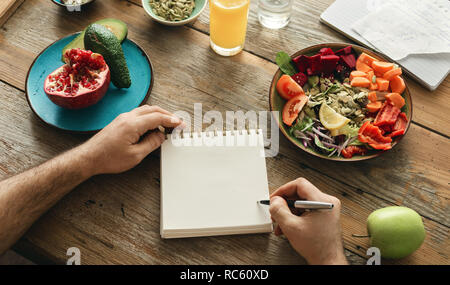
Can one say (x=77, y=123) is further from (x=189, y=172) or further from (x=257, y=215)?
(x=257, y=215)

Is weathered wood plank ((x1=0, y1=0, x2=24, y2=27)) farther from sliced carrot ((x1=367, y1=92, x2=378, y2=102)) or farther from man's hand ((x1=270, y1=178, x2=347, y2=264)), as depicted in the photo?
sliced carrot ((x1=367, y1=92, x2=378, y2=102))

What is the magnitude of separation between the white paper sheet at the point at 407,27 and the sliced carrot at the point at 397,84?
174 millimetres

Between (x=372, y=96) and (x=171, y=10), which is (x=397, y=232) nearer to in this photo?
(x=372, y=96)

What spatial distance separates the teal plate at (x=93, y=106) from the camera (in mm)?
1132

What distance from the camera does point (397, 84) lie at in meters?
1.16

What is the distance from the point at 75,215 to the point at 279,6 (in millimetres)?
995

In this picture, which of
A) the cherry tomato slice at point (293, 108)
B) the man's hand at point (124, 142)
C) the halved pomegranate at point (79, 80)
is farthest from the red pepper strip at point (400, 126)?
the halved pomegranate at point (79, 80)

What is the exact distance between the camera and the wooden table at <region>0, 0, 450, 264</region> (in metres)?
1.02

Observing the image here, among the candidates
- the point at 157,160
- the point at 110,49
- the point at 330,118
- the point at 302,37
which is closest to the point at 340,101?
the point at 330,118

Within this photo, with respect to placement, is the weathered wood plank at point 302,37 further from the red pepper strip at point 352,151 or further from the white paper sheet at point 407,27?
the red pepper strip at point 352,151

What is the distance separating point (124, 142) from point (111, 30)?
1.45ft

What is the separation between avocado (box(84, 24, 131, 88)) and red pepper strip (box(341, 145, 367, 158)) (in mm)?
709

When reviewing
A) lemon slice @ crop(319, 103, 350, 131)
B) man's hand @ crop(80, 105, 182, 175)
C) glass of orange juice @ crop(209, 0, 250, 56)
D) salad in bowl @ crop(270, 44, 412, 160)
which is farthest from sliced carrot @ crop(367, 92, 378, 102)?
man's hand @ crop(80, 105, 182, 175)
